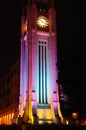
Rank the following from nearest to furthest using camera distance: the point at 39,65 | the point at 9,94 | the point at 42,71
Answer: the point at 42,71, the point at 39,65, the point at 9,94

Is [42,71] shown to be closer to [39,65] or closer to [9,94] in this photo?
[39,65]

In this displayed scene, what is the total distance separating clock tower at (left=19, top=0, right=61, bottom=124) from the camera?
2943 inches

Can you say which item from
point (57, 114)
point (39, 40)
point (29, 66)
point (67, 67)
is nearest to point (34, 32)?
point (39, 40)

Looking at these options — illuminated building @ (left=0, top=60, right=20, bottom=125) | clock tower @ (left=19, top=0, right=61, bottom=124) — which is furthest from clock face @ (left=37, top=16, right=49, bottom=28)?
illuminated building @ (left=0, top=60, right=20, bottom=125)

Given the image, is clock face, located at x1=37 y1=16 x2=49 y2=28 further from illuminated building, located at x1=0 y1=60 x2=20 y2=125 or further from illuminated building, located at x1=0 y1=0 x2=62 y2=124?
illuminated building, located at x1=0 y1=60 x2=20 y2=125

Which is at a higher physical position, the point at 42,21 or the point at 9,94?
the point at 42,21

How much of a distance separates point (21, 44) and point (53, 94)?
1728 cm

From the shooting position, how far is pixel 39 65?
78.7m

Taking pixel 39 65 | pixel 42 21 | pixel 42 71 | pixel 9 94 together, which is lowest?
pixel 9 94

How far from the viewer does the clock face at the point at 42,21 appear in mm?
81738

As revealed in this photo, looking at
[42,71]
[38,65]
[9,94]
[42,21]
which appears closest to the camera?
[38,65]

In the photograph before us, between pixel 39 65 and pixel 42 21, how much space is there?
12.1 meters

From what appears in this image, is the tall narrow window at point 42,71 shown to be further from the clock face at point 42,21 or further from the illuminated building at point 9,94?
the illuminated building at point 9,94

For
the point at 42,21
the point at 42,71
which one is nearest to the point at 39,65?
the point at 42,71
